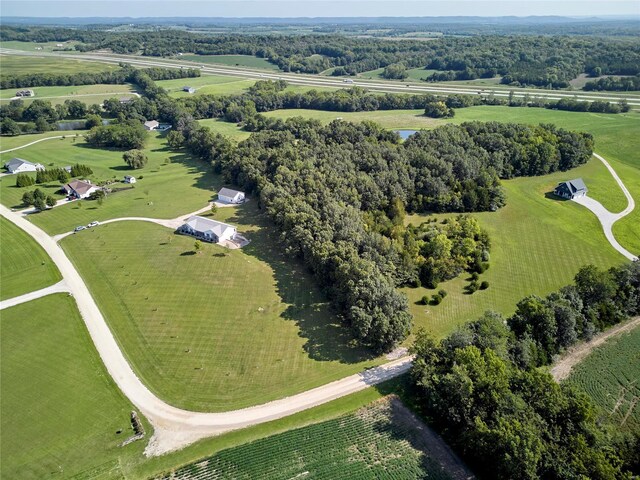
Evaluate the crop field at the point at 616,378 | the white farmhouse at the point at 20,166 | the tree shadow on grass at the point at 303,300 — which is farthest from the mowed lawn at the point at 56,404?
the white farmhouse at the point at 20,166

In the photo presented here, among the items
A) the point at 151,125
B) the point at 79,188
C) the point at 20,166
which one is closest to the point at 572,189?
the point at 79,188

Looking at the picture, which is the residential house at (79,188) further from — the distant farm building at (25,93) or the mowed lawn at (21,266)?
the distant farm building at (25,93)

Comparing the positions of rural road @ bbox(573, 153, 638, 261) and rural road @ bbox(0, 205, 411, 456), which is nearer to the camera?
rural road @ bbox(0, 205, 411, 456)

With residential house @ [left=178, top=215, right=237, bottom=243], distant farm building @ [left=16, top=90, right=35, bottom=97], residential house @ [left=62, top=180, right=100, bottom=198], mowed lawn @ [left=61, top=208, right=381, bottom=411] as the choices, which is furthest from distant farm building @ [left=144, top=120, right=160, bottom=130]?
residential house @ [left=178, top=215, right=237, bottom=243]

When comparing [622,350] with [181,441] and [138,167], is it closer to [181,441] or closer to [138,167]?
[181,441]

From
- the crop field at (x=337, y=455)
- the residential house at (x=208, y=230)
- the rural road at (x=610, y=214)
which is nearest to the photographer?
the crop field at (x=337, y=455)

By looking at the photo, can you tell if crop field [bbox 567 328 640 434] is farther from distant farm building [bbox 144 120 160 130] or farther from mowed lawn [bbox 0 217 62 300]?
distant farm building [bbox 144 120 160 130]
